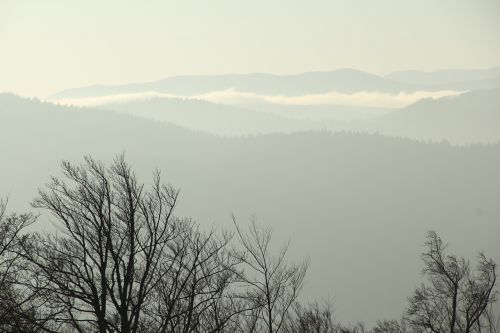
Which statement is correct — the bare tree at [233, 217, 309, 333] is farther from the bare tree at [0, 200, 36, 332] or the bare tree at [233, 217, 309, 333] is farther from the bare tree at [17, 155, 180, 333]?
the bare tree at [0, 200, 36, 332]

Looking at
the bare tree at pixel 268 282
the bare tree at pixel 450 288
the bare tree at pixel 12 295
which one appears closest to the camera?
the bare tree at pixel 12 295

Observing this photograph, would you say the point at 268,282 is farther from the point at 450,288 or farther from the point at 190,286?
the point at 450,288

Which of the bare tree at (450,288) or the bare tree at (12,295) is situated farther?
the bare tree at (450,288)

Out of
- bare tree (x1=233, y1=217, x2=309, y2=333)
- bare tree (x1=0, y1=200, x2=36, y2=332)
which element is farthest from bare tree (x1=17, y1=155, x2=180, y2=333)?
bare tree (x1=233, y1=217, x2=309, y2=333)

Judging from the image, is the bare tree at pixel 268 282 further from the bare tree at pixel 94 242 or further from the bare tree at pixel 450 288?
the bare tree at pixel 450 288

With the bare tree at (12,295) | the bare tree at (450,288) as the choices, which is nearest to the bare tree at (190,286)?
the bare tree at (12,295)

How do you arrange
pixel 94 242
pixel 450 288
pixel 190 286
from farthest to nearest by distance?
pixel 450 288 → pixel 190 286 → pixel 94 242

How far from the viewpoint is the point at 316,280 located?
199875 millimetres

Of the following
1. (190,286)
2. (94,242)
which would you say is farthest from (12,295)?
(190,286)

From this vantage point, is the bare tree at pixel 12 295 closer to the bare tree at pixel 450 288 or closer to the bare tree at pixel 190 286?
the bare tree at pixel 190 286

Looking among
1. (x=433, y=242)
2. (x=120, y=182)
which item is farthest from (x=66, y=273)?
(x=433, y=242)

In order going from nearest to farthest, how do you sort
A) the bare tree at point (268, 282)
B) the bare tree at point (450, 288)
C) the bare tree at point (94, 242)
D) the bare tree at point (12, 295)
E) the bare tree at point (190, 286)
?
1. the bare tree at point (12, 295)
2. the bare tree at point (94, 242)
3. the bare tree at point (190, 286)
4. the bare tree at point (268, 282)
5. the bare tree at point (450, 288)

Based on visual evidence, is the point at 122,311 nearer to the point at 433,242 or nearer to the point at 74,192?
the point at 74,192

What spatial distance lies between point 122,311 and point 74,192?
2510mm
